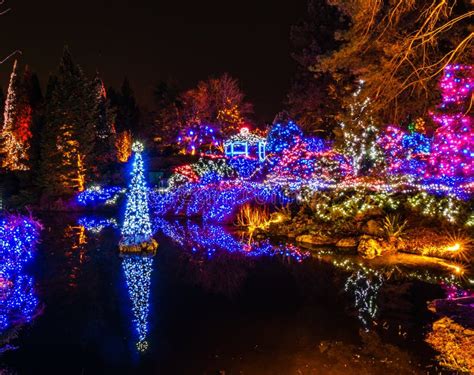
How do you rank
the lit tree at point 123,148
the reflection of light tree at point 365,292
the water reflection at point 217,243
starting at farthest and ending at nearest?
1. the lit tree at point 123,148
2. the water reflection at point 217,243
3. the reflection of light tree at point 365,292

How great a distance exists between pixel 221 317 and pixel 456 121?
31.7 ft

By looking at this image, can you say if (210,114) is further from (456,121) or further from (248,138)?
(456,121)

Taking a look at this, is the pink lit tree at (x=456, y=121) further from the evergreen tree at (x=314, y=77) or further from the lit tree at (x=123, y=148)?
the lit tree at (x=123, y=148)

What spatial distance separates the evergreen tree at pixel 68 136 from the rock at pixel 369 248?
74.2 feet

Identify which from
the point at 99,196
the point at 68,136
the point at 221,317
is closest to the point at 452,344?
the point at 221,317

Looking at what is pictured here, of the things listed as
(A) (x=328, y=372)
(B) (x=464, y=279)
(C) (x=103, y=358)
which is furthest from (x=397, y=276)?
(C) (x=103, y=358)

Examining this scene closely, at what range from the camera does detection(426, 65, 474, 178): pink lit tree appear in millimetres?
13355

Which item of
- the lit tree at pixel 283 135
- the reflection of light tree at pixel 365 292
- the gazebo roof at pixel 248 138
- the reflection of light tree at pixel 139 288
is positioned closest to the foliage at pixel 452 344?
the reflection of light tree at pixel 365 292

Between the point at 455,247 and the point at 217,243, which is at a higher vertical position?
the point at 217,243

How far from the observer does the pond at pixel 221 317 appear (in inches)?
250

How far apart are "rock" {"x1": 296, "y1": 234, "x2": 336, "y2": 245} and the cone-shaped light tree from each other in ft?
16.1

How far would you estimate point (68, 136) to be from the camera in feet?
99.7

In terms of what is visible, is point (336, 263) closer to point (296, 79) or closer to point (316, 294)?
point (316, 294)

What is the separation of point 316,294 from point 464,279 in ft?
11.6
